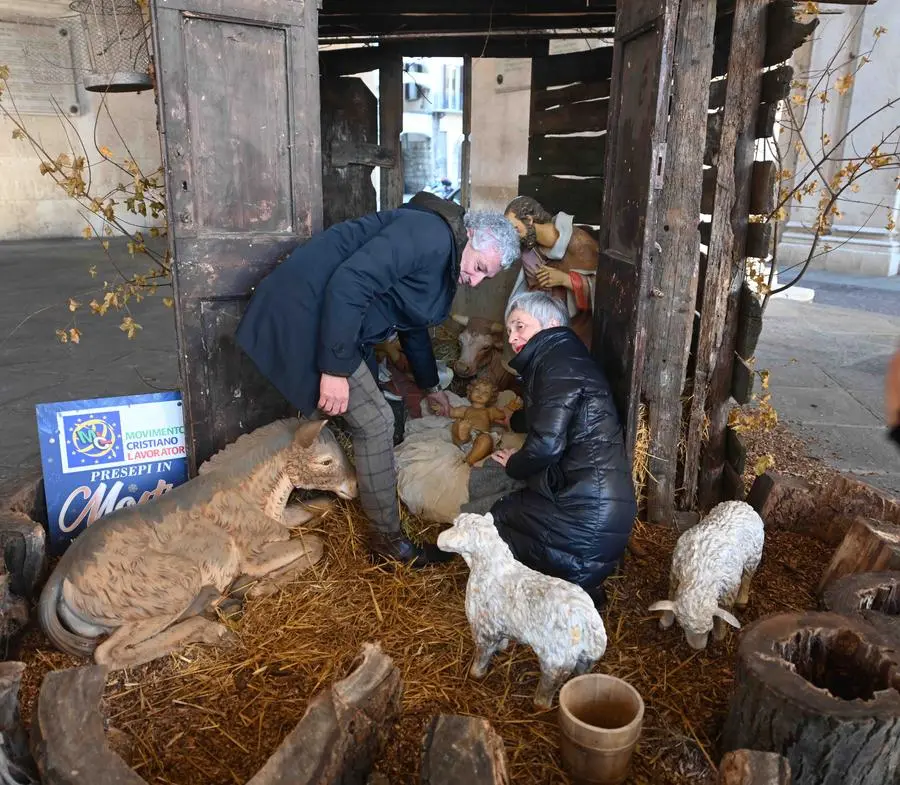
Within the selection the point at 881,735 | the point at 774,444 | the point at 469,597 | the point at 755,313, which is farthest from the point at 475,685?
the point at 774,444

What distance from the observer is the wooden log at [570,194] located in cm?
562

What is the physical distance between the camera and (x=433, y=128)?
3030 cm

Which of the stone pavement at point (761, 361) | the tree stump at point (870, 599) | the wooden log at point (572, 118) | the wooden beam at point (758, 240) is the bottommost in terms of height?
the stone pavement at point (761, 361)

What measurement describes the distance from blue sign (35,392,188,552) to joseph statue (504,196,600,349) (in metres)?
2.12

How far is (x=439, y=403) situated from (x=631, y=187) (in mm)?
1833

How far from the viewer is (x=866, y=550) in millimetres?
3041

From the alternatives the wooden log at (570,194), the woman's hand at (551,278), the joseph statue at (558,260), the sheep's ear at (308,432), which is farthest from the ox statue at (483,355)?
the sheep's ear at (308,432)

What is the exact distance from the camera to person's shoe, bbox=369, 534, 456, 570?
353 centimetres

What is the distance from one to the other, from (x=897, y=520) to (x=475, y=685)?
2.01 m

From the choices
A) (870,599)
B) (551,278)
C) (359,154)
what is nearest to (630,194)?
(551,278)

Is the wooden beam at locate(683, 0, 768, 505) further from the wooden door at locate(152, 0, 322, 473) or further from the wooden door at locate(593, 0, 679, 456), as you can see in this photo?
the wooden door at locate(152, 0, 322, 473)

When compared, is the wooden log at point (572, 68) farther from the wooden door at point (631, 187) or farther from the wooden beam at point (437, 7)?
the wooden door at point (631, 187)

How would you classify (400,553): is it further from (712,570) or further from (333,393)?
(712,570)

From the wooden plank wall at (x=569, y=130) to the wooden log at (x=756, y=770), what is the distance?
14.3 feet
